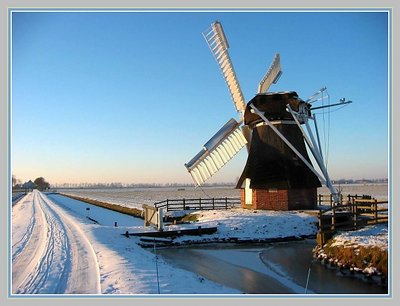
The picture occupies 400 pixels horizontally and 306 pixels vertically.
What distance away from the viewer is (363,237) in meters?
11.9

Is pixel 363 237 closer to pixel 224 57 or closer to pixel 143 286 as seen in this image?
pixel 143 286

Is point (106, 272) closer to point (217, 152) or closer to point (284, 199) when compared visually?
point (284, 199)

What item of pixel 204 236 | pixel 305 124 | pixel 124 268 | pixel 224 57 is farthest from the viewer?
pixel 224 57

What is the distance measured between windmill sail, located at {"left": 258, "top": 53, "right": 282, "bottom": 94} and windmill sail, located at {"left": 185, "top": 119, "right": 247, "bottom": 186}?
2.68 m

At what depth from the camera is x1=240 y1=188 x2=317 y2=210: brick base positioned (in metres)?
19.4

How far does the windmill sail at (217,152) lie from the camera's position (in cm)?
2069

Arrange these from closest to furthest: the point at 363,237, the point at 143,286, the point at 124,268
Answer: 1. the point at 143,286
2. the point at 124,268
3. the point at 363,237

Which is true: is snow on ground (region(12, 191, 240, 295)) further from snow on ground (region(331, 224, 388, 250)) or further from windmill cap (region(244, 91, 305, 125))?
windmill cap (region(244, 91, 305, 125))

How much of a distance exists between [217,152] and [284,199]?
4.67 meters

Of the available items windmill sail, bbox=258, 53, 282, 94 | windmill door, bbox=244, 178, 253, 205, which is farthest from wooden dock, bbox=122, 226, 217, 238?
windmill sail, bbox=258, 53, 282, 94

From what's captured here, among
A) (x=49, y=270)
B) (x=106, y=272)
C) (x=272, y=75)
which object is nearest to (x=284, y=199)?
(x=272, y=75)

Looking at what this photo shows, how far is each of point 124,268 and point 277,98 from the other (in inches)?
550

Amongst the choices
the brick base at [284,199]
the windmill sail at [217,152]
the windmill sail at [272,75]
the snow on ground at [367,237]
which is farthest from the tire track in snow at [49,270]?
the windmill sail at [272,75]

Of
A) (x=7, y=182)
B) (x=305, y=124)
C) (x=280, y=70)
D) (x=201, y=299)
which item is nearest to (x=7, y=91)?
(x=7, y=182)
